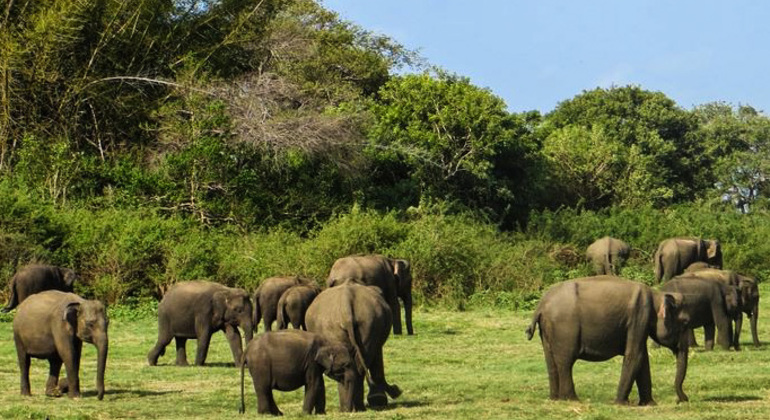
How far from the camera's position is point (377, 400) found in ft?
51.3

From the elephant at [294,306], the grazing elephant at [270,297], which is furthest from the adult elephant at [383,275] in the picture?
the elephant at [294,306]

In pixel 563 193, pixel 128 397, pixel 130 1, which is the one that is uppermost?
pixel 130 1

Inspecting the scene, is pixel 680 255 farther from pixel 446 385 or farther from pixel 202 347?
pixel 446 385

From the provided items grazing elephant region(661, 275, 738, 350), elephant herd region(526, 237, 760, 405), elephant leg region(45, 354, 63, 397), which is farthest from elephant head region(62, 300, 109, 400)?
grazing elephant region(661, 275, 738, 350)

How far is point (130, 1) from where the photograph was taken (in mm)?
40062

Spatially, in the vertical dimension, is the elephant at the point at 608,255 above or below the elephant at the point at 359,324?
above

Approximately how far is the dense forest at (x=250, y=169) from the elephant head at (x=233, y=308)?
11389 mm

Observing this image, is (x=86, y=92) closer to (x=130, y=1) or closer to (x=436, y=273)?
(x=130, y=1)

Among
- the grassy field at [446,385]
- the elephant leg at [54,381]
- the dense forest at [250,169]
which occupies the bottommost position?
the grassy field at [446,385]

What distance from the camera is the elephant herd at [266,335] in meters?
14.5

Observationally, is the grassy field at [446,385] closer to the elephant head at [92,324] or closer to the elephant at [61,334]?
the elephant at [61,334]

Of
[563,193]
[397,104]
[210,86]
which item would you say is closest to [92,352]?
[210,86]

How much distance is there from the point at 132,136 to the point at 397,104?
906 centimetres

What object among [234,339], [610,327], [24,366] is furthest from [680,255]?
[24,366]
